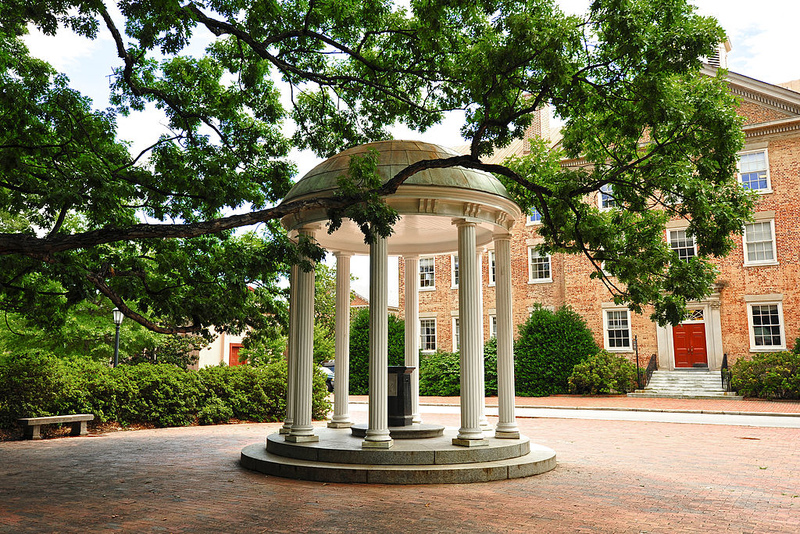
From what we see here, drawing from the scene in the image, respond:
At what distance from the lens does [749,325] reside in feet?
93.4

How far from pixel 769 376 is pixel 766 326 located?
4342 millimetres

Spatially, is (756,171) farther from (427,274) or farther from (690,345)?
(427,274)

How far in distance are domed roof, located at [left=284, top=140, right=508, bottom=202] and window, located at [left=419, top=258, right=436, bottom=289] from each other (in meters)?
25.8

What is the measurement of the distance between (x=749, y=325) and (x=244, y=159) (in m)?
25.4

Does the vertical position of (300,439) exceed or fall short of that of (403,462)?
it exceeds it

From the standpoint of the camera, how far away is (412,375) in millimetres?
13227

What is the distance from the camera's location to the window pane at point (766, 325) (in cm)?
2798

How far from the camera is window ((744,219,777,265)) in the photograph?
28.6 meters

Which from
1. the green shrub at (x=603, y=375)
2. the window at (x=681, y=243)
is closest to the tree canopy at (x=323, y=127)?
the green shrub at (x=603, y=375)

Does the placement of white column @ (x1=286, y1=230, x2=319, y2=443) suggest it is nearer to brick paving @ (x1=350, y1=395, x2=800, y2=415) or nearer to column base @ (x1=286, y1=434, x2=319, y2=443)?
column base @ (x1=286, y1=434, x2=319, y2=443)

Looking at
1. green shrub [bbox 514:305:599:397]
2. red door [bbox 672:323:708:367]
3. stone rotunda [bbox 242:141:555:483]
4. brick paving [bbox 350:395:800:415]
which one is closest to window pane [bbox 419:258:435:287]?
green shrub [bbox 514:305:599:397]

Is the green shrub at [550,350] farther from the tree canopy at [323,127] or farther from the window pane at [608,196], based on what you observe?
the tree canopy at [323,127]

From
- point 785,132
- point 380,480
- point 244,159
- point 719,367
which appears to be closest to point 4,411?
point 244,159

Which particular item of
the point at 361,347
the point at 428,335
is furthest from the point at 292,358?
the point at 428,335
